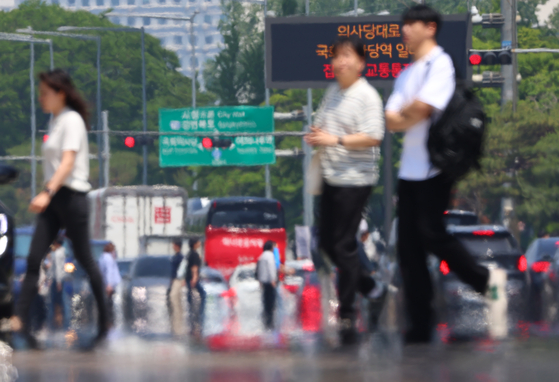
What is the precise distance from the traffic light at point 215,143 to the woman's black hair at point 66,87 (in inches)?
1319

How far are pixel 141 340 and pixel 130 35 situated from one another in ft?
226

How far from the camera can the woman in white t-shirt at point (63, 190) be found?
5.65 meters

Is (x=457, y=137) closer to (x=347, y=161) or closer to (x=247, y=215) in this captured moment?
(x=347, y=161)

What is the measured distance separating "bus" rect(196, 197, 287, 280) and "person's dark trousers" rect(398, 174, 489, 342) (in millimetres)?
27110

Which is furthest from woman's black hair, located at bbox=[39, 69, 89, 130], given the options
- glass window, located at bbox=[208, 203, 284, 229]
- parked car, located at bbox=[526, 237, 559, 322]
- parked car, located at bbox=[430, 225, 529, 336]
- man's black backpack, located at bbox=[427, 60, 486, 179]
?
glass window, located at bbox=[208, 203, 284, 229]

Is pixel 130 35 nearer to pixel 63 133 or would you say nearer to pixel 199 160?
pixel 199 160

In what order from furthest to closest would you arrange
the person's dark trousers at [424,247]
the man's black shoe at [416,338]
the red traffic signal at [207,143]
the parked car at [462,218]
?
the red traffic signal at [207,143]
the parked car at [462,218]
the person's dark trousers at [424,247]
the man's black shoe at [416,338]

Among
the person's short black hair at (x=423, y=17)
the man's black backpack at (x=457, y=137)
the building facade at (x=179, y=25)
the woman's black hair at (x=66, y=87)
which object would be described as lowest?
the man's black backpack at (x=457, y=137)

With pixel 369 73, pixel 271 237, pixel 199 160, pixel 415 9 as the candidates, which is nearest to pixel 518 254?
pixel 415 9

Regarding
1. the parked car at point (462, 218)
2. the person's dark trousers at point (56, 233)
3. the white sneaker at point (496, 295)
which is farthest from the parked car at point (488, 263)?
the parked car at point (462, 218)

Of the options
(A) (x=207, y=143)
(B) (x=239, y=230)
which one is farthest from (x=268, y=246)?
(A) (x=207, y=143)

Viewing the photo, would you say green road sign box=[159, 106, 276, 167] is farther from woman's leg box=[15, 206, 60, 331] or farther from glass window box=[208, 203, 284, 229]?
woman's leg box=[15, 206, 60, 331]

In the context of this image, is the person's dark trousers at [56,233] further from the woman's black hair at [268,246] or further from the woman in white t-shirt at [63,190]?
the woman's black hair at [268,246]

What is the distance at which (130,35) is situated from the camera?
72.6 m
